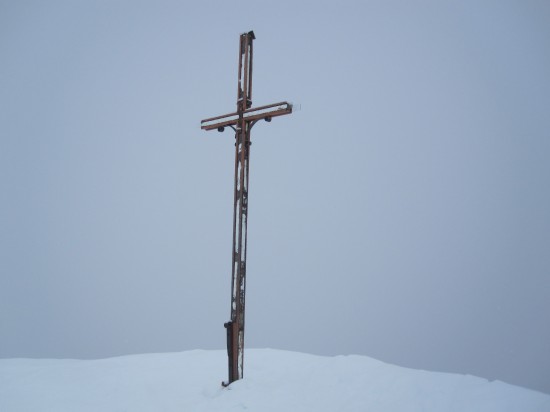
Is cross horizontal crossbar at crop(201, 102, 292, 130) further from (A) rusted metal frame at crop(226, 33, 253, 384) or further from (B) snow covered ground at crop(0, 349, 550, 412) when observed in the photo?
(B) snow covered ground at crop(0, 349, 550, 412)

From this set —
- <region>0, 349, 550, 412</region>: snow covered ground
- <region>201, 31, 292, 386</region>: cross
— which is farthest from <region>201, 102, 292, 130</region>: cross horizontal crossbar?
<region>0, 349, 550, 412</region>: snow covered ground

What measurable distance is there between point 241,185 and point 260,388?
4.30 metres

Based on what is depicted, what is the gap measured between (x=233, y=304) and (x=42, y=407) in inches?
160

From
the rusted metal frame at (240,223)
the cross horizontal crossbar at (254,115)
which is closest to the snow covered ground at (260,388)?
the rusted metal frame at (240,223)

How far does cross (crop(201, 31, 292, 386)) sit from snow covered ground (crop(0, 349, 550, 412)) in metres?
0.78

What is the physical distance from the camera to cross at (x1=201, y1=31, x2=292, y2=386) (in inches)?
290

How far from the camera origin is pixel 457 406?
632 cm

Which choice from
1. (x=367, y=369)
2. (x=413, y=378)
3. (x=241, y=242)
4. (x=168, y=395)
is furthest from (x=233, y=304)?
(x=413, y=378)

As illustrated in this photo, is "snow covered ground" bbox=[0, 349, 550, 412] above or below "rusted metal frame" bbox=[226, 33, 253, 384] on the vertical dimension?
below

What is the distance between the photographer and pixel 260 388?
7074 mm

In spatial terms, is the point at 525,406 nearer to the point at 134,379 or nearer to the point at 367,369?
the point at 367,369

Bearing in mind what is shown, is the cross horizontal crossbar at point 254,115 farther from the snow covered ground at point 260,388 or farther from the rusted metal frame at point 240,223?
the snow covered ground at point 260,388

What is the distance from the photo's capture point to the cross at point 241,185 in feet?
24.1

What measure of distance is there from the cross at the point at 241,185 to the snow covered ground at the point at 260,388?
78cm
